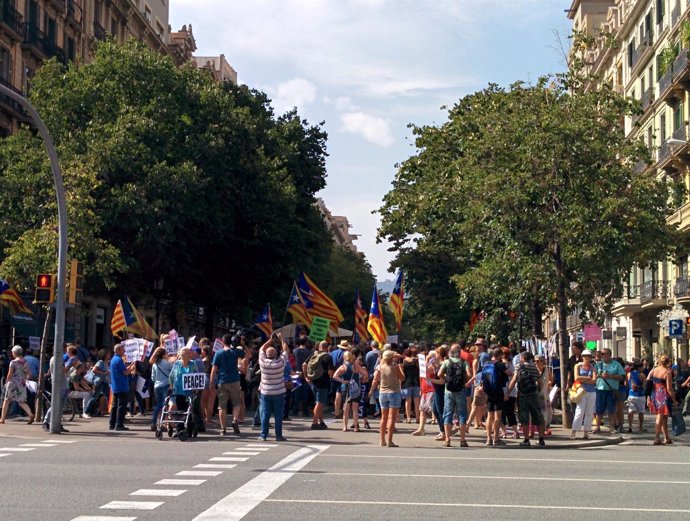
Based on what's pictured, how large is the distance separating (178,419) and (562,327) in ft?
31.0

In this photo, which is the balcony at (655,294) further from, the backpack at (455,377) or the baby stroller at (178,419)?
the baby stroller at (178,419)

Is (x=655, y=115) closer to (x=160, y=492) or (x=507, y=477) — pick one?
(x=507, y=477)

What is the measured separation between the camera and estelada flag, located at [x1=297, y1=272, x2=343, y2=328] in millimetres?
34531

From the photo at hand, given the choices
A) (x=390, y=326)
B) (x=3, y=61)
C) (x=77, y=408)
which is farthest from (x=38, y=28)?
(x=390, y=326)

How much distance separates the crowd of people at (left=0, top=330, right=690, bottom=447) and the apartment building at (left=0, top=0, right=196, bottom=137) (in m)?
16.4

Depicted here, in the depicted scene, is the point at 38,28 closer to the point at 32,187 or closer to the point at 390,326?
the point at 32,187

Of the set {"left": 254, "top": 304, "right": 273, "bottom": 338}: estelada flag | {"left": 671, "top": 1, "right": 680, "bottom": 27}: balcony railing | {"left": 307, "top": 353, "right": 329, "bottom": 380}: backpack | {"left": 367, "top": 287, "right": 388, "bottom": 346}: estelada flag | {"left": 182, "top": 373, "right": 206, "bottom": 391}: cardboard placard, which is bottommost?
{"left": 182, "top": 373, "right": 206, "bottom": 391}: cardboard placard

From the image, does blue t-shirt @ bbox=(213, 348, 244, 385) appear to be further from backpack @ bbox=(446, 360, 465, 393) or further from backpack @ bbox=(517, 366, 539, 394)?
backpack @ bbox=(517, 366, 539, 394)

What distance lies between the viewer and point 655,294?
48719 millimetres

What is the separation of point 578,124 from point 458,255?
1769 cm

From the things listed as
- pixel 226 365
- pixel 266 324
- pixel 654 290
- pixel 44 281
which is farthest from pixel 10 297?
pixel 654 290

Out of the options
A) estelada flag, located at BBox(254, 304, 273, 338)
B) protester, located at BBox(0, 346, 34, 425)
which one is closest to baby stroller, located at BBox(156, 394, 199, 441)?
protester, located at BBox(0, 346, 34, 425)

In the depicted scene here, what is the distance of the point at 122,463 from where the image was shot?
47.8ft

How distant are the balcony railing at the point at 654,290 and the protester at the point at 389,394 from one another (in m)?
30.0
